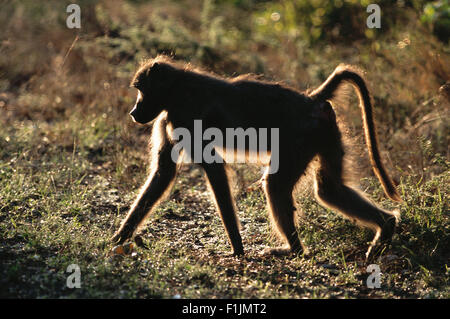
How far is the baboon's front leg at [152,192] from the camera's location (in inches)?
149

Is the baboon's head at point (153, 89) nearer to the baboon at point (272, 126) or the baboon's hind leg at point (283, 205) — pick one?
the baboon at point (272, 126)

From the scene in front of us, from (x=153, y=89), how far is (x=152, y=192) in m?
0.68

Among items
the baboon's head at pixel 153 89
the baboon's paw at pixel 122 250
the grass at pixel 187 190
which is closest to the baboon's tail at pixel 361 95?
the grass at pixel 187 190

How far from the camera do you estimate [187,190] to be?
531 centimetres

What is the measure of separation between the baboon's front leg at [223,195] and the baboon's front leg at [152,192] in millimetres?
326

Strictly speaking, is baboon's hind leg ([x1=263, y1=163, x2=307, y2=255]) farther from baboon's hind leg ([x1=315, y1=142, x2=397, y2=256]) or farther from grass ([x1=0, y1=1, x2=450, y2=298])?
baboon's hind leg ([x1=315, y1=142, x2=397, y2=256])

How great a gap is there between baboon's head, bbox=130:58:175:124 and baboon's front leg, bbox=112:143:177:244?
251mm

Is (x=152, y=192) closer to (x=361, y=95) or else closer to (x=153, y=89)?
(x=153, y=89)

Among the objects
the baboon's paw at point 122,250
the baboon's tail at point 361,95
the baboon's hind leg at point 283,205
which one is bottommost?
the baboon's paw at point 122,250

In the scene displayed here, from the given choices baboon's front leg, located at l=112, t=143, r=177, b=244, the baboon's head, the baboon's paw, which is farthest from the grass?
the baboon's head

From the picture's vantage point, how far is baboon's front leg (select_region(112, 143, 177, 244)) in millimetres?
3797

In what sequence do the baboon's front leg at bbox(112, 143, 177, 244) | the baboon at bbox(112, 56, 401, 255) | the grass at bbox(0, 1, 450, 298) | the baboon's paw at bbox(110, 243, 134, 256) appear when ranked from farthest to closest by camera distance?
the baboon's front leg at bbox(112, 143, 177, 244) → the baboon at bbox(112, 56, 401, 255) → the baboon's paw at bbox(110, 243, 134, 256) → the grass at bbox(0, 1, 450, 298)

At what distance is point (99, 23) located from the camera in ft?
28.1
